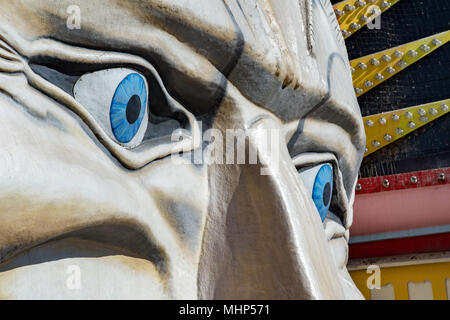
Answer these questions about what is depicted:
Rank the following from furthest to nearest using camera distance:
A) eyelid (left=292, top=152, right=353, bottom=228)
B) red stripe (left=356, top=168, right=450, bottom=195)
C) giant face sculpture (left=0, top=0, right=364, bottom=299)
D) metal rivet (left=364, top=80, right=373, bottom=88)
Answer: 1. metal rivet (left=364, top=80, right=373, bottom=88)
2. red stripe (left=356, top=168, right=450, bottom=195)
3. eyelid (left=292, top=152, right=353, bottom=228)
4. giant face sculpture (left=0, top=0, right=364, bottom=299)

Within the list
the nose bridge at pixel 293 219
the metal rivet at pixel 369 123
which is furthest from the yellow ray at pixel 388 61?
the nose bridge at pixel 293 219

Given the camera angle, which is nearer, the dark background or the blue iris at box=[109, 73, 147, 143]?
the blue iris at box=[109, 73, 147, 143]

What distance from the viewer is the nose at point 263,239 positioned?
926 mm

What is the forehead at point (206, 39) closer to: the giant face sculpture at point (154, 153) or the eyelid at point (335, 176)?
the giant face sculpture at point (154, 153)

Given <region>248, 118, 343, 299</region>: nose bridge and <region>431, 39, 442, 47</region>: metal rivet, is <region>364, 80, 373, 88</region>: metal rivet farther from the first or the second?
<region>248, 118, 343, 299</region>: nose bridge

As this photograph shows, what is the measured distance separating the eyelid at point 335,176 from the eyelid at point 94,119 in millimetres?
307

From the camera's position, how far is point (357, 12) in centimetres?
282

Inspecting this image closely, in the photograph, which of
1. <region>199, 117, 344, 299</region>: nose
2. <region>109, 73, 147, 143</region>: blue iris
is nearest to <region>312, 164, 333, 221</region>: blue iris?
<region>199, 117, 344, 299</region>: nose

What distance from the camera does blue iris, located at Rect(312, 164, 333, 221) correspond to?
4.31 ft

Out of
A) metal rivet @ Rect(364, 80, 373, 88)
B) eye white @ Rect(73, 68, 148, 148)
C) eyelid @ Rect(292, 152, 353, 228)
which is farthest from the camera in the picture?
metal rivet @ Rect(364, 80, 373, 88)

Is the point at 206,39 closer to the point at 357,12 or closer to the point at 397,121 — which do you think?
the point at 397,121

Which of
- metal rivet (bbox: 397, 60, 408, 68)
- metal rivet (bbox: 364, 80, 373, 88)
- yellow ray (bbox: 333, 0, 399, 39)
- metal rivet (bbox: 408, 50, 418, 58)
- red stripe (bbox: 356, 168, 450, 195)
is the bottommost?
red stripe (bbox: 356, 168, 450, 195)

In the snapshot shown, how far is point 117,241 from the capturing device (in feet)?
2.88
